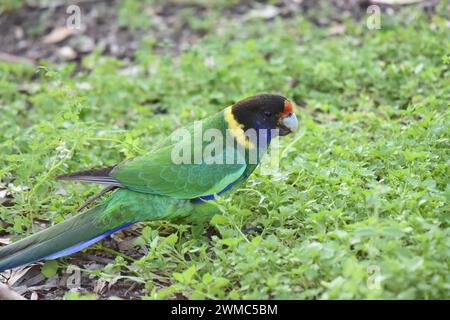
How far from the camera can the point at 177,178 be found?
362 centimetres

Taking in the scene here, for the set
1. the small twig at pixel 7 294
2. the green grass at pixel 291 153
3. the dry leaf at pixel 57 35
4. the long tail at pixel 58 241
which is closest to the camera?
the green grass at pixel 291 153

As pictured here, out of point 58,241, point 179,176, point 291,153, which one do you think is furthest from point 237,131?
point 58,241

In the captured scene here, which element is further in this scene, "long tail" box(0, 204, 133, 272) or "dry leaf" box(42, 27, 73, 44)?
"dry leaf" box(42, 27, 73, 44)

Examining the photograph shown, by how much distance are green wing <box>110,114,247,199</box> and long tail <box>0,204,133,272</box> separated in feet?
0.75

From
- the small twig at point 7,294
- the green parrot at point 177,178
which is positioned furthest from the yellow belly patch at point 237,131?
the small twig at point 7,294

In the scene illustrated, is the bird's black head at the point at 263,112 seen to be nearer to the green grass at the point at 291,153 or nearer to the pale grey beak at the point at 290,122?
the pale grey beak at the point at 290,122

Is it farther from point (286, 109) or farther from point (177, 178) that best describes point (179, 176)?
point (286, 109)

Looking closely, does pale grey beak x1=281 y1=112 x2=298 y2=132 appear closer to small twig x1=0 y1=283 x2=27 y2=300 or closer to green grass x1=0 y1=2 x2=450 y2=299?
green grass x1=0 y1=2 x2=450 y2=299

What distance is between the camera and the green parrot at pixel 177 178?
342cm

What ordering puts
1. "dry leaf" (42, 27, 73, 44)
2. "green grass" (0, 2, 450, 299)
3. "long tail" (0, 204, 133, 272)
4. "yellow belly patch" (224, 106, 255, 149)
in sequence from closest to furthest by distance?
"green grass" (0, 2, 450, 299)
"long tail" (0, 204, 133, 272)
"yellow belly patch" (224, 106, 255, 149)
"dry leaf" (42, 27, 73, 44)

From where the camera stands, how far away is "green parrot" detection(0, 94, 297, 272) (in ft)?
11.2

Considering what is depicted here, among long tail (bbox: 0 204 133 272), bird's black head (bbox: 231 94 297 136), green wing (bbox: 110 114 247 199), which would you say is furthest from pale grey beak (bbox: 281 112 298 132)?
long tail (bbox: 0 204 133 272)

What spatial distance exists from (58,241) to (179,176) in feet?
2.36

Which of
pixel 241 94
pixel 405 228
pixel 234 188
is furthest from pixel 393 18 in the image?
pixel 405 228
